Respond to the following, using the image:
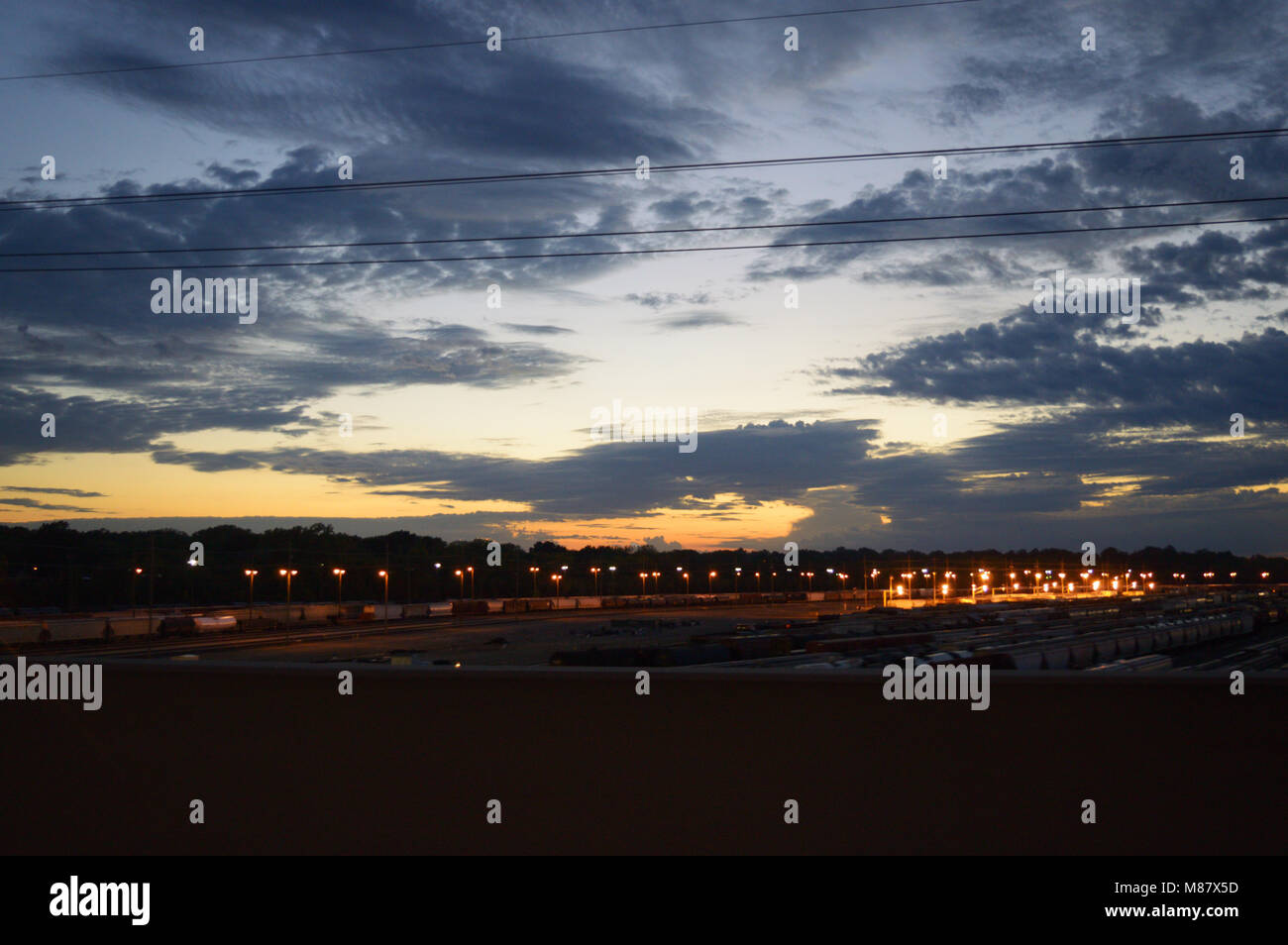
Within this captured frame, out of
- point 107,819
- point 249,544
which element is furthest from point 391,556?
point 107,819

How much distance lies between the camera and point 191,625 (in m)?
42.0

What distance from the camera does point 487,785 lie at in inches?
232

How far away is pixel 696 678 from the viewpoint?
577cm

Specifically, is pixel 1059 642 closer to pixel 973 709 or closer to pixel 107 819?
pixel 973 709

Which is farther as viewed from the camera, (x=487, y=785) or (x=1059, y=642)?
(x=1059, y=642)

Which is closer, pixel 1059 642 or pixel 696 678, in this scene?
pixel 696 678

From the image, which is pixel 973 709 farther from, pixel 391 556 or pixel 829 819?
pixel 391 556

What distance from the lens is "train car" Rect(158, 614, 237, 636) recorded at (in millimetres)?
41812

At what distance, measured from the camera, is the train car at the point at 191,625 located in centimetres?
4181
